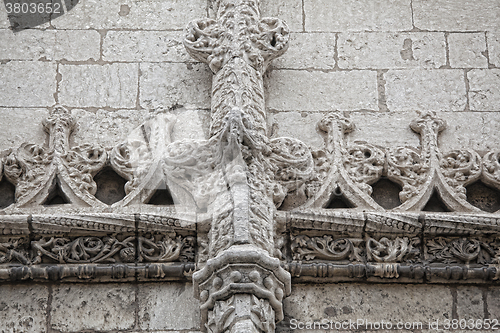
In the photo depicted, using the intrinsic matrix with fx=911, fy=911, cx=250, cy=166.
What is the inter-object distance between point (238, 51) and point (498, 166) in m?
1.68

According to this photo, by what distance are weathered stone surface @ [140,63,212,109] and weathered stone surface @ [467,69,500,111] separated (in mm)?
1654

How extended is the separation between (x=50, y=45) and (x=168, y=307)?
204 cm

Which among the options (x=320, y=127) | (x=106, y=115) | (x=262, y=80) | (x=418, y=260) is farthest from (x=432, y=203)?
(x=106, y=115)

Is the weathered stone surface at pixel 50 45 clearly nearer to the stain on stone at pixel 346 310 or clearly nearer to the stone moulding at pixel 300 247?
the stone moulding at pixel 300 247

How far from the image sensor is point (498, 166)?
17.4 ft

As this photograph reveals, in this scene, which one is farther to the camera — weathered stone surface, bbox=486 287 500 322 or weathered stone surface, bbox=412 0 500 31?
weathered stone surface, bbox=412 0 500 31

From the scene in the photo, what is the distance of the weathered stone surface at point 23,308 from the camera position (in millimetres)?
4734

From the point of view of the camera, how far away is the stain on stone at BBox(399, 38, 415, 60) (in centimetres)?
588

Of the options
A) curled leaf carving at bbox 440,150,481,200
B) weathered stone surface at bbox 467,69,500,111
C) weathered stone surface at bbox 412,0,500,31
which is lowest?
curled leaf carving at bbox 440,150,481,200

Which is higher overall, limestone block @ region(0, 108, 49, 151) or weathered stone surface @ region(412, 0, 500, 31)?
weathered stone surface @ region(412, 0, 500, 31)

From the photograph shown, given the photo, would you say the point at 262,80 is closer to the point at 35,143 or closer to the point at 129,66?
the point at 129,66

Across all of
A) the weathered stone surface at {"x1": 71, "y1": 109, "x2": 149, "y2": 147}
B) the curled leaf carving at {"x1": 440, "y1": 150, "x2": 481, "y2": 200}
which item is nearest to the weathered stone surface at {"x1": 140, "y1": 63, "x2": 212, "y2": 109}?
the weathered stone surface at {"x1": 71, "y1": 109, "x2": 149, "y2": 147}

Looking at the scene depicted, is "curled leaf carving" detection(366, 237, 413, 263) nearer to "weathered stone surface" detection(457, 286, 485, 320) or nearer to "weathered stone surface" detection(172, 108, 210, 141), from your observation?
"weathered stone surface" detection(457, 286, 485, 320)

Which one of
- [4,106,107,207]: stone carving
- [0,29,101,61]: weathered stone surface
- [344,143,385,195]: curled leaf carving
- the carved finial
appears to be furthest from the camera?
[0,29,101,61]: weathered stone surface
